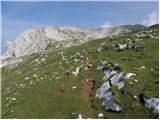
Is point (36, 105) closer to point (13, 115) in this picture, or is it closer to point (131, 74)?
point (13, 115)

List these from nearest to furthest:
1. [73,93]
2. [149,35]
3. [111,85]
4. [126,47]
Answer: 1. [111,85]
2. [73,93]
3. [126,47]
4. [149,35]

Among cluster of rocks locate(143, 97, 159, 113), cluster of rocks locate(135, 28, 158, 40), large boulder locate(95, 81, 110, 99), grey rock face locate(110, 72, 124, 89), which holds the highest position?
cluster of rocks locate(135, 28, 158, 40)

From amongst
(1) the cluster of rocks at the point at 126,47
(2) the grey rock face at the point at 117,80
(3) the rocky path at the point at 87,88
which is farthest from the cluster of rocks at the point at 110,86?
(1) the cluster of rocks at the point at 126,47

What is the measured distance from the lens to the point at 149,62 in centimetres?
7081

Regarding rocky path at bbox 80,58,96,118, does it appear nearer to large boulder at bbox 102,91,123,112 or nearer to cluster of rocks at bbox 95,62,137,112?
cluster of rocks at bbox 95,62,137,112

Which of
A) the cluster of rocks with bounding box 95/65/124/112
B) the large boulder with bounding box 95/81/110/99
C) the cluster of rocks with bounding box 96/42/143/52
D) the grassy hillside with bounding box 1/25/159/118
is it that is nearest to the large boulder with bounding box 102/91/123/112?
the cluster of rocks with bounding box 95/65/124/112

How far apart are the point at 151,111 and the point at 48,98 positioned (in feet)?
56.5

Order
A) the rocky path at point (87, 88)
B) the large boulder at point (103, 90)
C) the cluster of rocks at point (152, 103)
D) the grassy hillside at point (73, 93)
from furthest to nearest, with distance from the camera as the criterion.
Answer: the large boulder at point (103, 90) < the rocky path at point (87, 88) < the grassy hillside at point (73, 93) < the cluster of rocks at point (152, 103)

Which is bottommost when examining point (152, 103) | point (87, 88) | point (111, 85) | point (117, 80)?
point (152, 103)

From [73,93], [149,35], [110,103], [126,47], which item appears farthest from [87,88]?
[149,35]

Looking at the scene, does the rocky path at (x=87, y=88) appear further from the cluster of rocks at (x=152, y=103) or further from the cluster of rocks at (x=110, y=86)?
the cluster of rocks at (x=152, y=103)

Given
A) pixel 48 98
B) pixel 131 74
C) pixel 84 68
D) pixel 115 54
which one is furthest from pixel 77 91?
pixel 115 54

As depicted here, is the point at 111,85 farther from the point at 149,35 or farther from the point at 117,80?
the point at 149,35

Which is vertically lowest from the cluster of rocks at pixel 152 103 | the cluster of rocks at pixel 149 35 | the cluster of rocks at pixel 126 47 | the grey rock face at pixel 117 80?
the cluster of rocks at pixel 152 103
